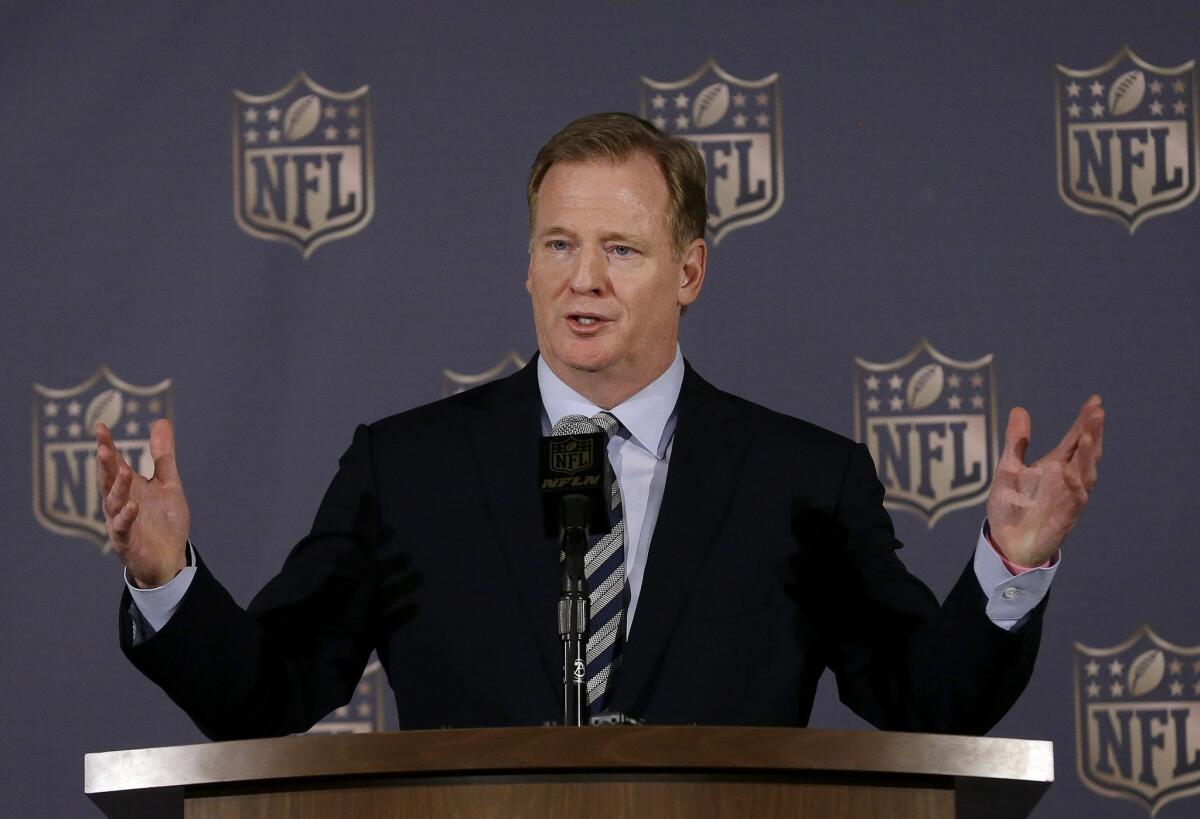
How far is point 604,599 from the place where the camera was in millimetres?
2469

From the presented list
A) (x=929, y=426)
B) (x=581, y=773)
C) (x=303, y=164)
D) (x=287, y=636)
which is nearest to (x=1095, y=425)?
(x=581, y=773)

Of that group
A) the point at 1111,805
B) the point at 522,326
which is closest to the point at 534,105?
the point at 522,326

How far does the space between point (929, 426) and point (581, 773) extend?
1800 mm

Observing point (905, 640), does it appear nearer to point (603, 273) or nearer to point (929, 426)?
point (603, 273)

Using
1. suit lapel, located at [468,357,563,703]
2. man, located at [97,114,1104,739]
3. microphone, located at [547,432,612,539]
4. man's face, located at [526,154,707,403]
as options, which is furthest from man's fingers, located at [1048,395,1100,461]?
man's face, located at [526,154,707,403]

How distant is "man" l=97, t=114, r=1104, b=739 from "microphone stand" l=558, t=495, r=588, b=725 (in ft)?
1.38

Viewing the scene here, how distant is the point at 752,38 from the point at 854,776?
2.03 m

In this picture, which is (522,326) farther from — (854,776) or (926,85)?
(854,776)

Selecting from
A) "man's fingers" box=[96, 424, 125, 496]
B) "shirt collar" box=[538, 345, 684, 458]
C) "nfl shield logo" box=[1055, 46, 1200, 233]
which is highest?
"nfl shield logo" box=[1055, 46, 1200, 233]

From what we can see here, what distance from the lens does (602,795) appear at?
168cm

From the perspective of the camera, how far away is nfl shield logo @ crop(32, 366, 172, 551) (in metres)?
3.34

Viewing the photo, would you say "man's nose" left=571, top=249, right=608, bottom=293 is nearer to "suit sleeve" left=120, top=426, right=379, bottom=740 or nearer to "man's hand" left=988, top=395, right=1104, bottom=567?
"suit sleeve" left=120, top=426, right=379, bottom=740

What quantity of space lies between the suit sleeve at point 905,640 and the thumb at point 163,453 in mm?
963

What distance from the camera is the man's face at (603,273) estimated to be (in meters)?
2.75
